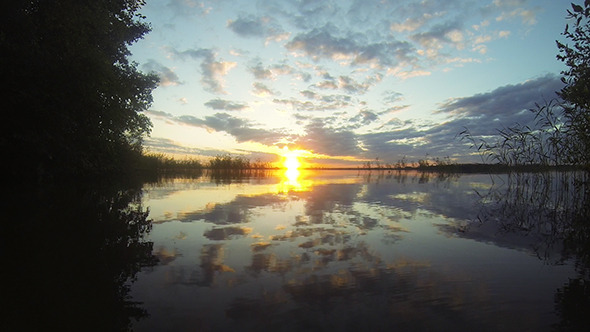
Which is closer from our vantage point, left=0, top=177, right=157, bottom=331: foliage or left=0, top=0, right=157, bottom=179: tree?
left=0, top=177, right=157, bottom=331: foliage

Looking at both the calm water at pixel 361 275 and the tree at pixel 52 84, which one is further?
the tree at pixel 52 84

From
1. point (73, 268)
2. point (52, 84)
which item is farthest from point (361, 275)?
point (52, 84)

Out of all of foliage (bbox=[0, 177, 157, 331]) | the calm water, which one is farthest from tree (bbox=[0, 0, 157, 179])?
the calm water

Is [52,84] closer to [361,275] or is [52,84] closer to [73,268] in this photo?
[73,268]

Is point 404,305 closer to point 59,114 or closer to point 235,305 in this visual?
point 235,305

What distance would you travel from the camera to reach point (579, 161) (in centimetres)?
833

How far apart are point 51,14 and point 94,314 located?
46.6ft

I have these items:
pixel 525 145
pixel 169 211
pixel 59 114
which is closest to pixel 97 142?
pixel 59 114

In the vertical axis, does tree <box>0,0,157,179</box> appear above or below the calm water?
above

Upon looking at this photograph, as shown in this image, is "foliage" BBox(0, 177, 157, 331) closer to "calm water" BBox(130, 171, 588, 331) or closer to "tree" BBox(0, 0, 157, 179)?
"calm water" BBox(130, 171, 588, 331)

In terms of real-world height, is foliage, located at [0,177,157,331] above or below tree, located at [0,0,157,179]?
below

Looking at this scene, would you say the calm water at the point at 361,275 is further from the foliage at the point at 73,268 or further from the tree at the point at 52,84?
the tree at the point at 52,84

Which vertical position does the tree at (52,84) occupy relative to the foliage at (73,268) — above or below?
above

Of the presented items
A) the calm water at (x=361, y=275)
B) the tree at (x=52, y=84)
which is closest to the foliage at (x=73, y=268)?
the calm water at (x=361, y=275)
